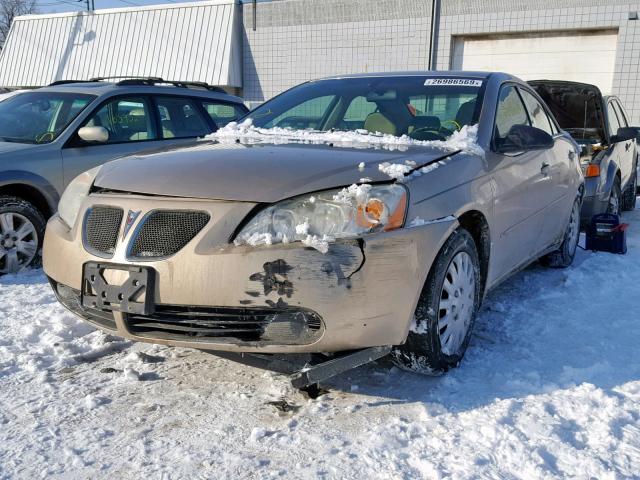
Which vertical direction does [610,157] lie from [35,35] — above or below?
below

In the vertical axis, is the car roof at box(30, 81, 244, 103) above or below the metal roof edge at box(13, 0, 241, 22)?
below

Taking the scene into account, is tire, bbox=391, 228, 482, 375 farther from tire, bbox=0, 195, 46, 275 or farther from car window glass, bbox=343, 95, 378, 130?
tire, bbox=0, 195, 46, 275

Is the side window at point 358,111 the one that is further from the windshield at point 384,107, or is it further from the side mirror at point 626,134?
the side mirror at point 626,134

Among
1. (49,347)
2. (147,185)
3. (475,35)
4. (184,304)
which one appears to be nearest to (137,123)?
(49,347)

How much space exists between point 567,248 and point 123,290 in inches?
159

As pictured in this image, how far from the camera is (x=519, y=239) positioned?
3.99m

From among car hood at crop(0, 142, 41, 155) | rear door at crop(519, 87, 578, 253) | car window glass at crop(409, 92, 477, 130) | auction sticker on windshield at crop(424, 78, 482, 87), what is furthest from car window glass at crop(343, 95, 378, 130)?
car hood at crop(0, 142, 41, 155)

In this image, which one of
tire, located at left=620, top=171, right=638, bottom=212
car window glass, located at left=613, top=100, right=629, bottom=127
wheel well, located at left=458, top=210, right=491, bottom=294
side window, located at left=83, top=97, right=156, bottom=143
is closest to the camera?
wheel well, located at left=458, top=210, right=491, bottom=294

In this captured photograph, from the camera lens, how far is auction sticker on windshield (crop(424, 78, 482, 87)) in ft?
13.0

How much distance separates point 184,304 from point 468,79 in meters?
2.47

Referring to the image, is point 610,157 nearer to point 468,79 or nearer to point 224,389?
point 468,79

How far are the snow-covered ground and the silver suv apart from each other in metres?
1.45

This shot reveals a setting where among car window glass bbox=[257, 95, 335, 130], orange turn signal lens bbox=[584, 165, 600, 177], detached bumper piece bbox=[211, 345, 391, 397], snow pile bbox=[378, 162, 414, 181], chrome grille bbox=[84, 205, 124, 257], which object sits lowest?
detached bumper piece bbox=[211, 345, 391, 397]

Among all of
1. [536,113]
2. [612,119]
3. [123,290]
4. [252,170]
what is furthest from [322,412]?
[612,119]
